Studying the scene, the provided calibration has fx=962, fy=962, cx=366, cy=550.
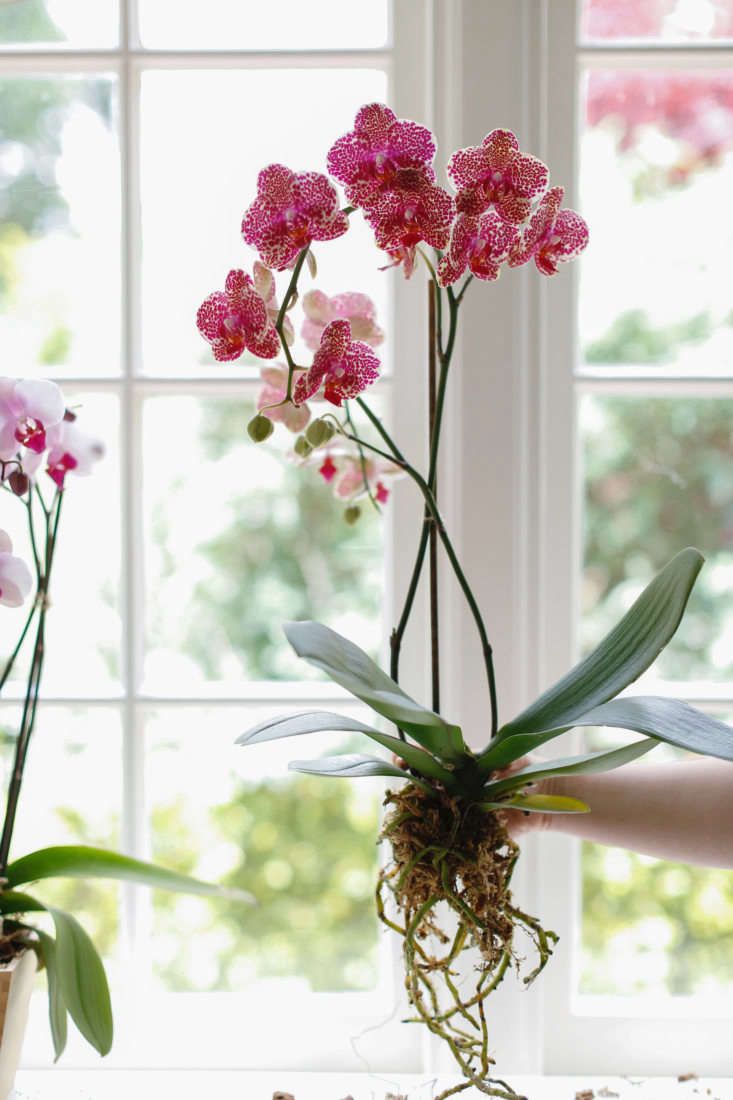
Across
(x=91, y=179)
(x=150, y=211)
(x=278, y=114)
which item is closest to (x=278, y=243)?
(x=91, y=179)

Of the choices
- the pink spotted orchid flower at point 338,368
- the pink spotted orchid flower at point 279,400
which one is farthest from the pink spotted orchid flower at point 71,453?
the pink spotted orchid flower at point 338,368

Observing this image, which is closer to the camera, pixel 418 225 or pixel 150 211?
pixel 418 225

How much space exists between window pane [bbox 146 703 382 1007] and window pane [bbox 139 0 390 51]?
150 centimetres

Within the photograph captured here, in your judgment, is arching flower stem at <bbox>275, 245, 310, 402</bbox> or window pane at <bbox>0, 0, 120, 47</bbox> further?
window pane at <bbox>0, 0, 120, 47</bbox>

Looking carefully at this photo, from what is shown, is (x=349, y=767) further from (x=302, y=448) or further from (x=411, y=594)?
(x=302, y=448)

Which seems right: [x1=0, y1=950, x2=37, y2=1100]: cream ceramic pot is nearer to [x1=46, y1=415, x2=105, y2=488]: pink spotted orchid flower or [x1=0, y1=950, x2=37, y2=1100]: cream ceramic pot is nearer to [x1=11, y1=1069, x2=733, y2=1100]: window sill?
[x1=11, y1=1069, x2=733, y2=1100]: window sill

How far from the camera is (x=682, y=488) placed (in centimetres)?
143

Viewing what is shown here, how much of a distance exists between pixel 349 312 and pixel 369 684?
1.23 feet

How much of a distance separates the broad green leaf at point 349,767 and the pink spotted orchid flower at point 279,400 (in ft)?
1.03

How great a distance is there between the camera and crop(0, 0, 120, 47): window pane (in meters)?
1.33

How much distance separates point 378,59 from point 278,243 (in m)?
0.58

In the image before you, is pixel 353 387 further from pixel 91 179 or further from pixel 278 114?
pixel 278 114

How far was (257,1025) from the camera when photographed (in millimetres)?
1329

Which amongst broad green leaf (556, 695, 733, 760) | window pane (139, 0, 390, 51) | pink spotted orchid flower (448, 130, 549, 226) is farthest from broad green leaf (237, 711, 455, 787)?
window pane (139, 0, 390, 51)
